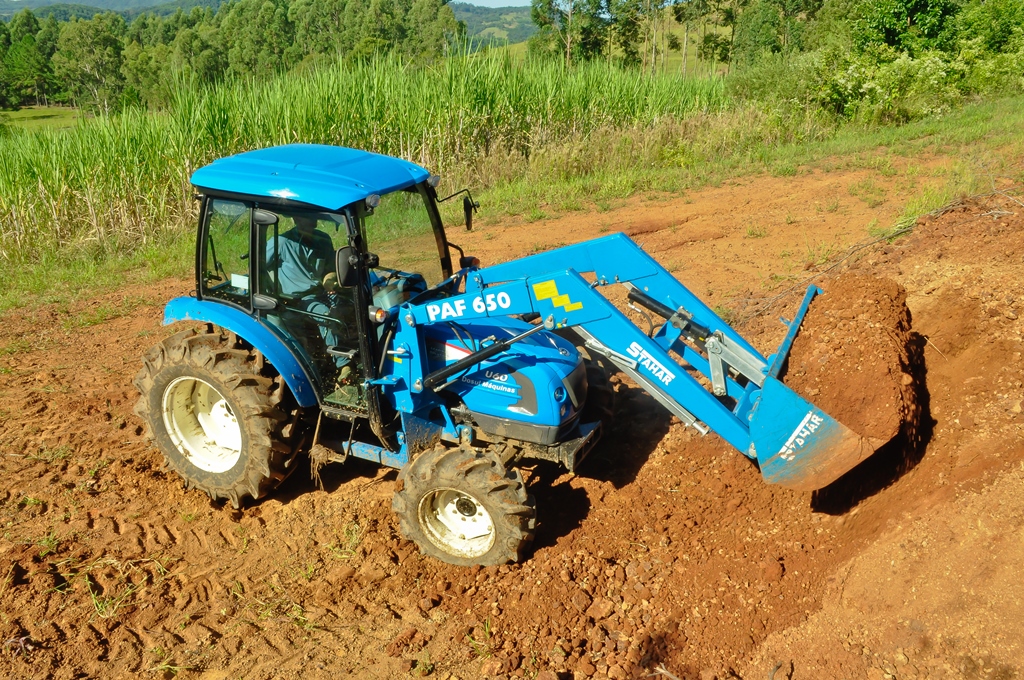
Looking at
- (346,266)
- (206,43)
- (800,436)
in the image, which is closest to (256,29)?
(206,43)

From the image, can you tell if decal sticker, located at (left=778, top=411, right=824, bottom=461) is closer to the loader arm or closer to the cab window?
the loader arm

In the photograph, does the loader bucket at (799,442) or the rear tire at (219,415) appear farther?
the rear tire at (219,415)

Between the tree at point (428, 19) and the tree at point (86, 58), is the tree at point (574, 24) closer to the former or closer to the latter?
the tree at point (428, 19)

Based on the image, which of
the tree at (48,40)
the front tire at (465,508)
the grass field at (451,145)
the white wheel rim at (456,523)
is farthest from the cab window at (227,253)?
the tree at (48,40)

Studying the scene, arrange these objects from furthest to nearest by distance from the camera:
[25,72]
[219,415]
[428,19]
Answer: [25,72] → [428,19] → [219,415]

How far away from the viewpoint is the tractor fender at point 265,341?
464cm

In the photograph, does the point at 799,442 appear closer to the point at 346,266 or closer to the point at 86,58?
the point at 346,266

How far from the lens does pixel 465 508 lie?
466cm

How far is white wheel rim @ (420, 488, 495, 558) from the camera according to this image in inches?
181

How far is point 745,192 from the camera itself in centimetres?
1134

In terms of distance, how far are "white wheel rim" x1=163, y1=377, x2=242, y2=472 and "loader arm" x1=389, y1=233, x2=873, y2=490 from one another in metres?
1.48

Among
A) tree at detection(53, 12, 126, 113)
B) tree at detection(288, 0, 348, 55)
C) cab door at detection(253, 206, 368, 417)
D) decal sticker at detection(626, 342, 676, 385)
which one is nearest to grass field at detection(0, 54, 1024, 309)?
decal sticker at detection(626, 342, 676, 385)

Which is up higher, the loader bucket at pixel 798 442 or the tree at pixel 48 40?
the tree at pixel 48 40

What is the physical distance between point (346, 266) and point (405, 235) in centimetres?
89
